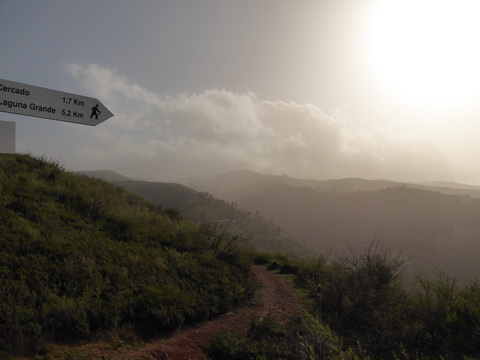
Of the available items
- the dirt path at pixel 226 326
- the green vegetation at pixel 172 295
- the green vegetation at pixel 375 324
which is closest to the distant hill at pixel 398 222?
the dirt path at pixel 226 326

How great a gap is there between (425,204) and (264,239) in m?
68.2

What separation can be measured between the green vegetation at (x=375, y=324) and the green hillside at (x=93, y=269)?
158cm

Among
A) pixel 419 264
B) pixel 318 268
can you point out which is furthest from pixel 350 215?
pixel 318 268

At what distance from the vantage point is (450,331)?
15.3 ft

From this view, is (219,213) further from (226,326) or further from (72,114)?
(72,114)

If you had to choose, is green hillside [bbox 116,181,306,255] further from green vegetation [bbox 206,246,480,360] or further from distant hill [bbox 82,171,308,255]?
green vegetation [bbox 206,246,480,360]

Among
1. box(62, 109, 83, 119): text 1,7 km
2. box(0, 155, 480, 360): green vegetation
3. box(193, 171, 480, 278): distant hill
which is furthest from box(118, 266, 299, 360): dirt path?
box(193, 171, 480, 278): distant hill

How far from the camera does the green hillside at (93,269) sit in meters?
4.62

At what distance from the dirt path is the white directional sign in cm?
396

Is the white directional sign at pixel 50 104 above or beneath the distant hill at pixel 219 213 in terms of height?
above

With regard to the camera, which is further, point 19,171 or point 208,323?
point 19,171

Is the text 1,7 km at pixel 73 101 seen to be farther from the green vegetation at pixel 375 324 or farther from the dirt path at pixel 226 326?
the green vegetation at pixel 375 324

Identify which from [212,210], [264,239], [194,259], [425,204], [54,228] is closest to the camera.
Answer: [54,228]

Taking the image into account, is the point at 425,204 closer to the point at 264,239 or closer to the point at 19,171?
the point at 264,239
